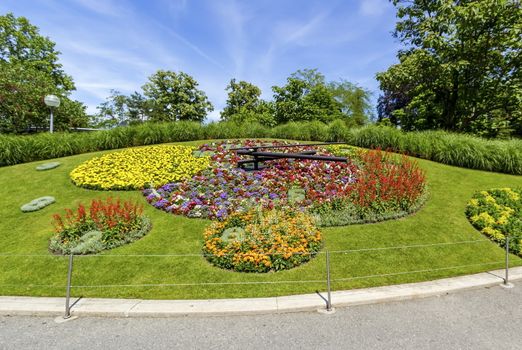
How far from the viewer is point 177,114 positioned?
5038 centimetres

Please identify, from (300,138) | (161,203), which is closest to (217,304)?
(161,203)

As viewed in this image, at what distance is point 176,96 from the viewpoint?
50.1 meters

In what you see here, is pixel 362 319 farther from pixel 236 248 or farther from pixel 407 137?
pixel 407 137

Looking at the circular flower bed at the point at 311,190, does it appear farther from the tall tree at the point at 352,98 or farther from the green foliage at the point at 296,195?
the tall tree at the point at 352,98

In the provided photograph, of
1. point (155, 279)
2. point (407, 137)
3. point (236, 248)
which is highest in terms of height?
point (407, 137)

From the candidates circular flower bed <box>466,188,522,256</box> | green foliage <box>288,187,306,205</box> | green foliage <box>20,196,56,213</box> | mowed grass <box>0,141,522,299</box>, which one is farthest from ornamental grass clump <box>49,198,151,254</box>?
circular flower bed <box>466,188,522,256</box>

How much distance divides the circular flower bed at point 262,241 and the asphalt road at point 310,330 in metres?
1.62

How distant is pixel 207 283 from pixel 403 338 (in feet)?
13.0

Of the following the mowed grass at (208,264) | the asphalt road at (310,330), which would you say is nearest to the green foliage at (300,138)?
the mowed grass at (208,264)

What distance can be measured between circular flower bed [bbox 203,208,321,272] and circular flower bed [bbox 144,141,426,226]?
0.92 meters

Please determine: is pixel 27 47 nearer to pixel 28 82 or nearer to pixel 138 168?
pixel 28 82

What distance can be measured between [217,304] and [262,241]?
2231mm

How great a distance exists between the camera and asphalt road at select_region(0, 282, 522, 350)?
4129mm

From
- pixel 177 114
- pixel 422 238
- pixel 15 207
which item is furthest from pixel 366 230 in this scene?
pixel 177 114
